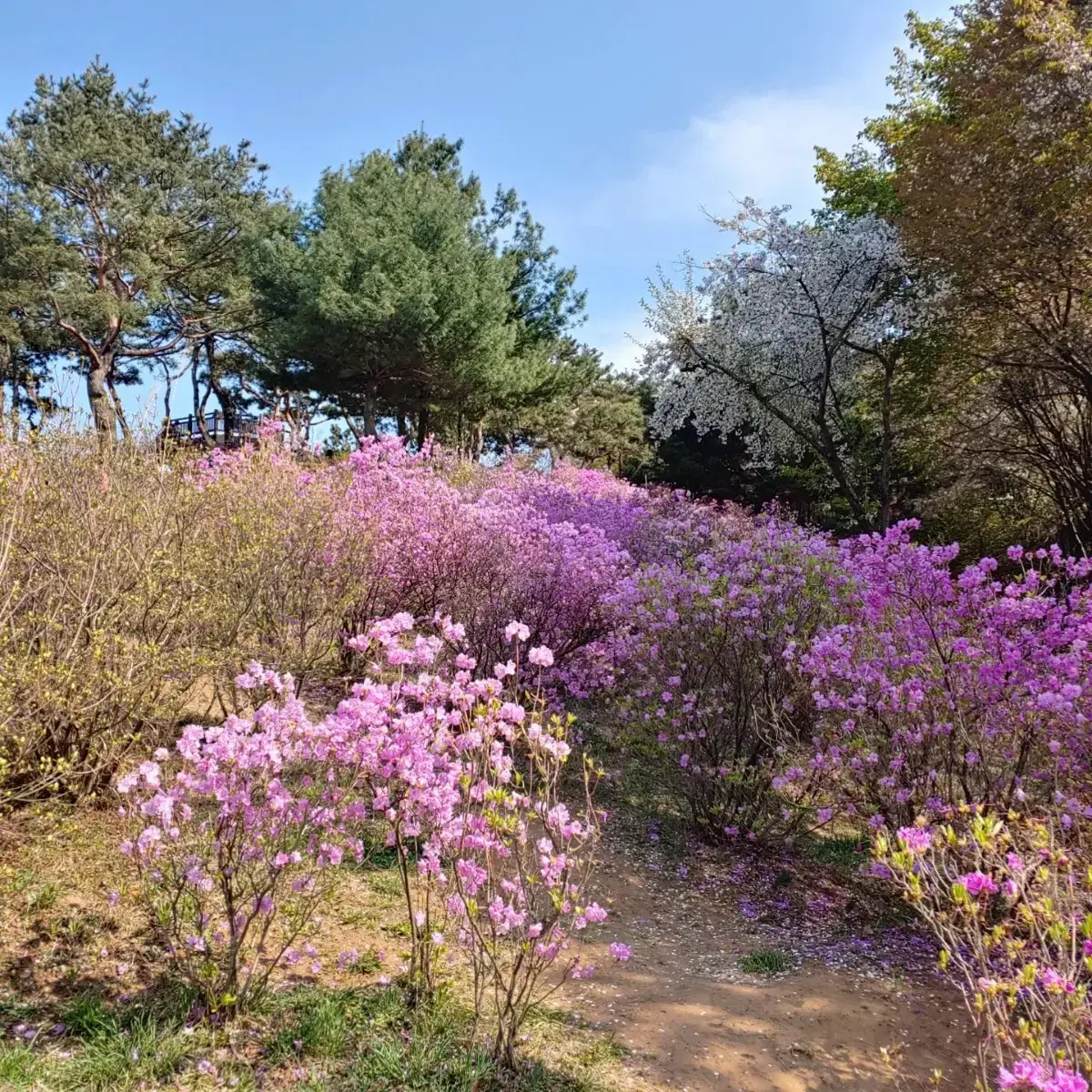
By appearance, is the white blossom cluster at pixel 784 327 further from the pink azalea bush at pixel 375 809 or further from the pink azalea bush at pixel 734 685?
the pink azalea bush at pixel 375 809

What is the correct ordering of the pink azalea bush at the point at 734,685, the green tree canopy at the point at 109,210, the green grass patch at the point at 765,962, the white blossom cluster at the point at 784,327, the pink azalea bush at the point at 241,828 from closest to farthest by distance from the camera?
1. the pink azalea bush at the point at 241,828
2. the green grass patch at the point at 765,962
3. the pink azalea bush at the point at 734,685
4. the white blossom cluster at the point at 784,327
5. the green tree canopy at the point at 109,210

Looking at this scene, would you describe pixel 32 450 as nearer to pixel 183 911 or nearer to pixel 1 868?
pixel 1 868

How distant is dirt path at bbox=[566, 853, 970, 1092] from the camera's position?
3.03 m

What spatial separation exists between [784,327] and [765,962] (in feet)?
42.2

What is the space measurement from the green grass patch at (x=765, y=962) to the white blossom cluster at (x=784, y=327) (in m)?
12.0

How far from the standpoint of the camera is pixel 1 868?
3400 millimetres

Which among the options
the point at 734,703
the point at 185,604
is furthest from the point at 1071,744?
the point at 185,604

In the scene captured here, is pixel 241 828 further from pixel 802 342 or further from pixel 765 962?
pixel 802 342

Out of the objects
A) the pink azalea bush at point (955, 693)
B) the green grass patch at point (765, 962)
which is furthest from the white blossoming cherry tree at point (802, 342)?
the green grass patch at point (765, 962)

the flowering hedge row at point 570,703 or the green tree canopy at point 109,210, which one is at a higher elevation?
the green tree canopy at point 109,210

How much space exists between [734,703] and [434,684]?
327 centimetres

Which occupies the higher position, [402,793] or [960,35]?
[960,35]

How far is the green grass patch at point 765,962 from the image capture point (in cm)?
401

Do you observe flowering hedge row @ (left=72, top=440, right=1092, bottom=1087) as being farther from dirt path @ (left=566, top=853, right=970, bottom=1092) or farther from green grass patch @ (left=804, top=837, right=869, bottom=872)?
dirt path @ (left=566, top=853, right=970, bottom=1092)
